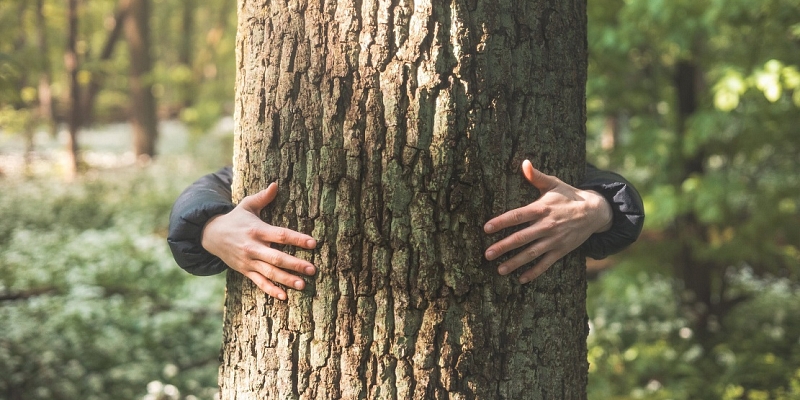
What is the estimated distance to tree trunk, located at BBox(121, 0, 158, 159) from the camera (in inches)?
576

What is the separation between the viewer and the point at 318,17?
1.65 metres

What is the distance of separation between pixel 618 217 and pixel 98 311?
5.36 m

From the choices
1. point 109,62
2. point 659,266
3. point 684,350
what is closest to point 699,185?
point 659,266

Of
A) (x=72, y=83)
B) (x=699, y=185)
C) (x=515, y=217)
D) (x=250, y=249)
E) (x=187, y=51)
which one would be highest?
(x=187, y=51)

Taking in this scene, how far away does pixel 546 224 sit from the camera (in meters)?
1.67

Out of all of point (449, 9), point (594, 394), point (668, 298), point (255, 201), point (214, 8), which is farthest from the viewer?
point (214, 8)

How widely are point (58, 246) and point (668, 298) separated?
7736 millimetres

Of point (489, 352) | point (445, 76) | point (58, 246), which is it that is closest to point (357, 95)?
point (445, 76)

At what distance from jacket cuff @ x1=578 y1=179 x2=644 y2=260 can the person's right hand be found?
0.82 m

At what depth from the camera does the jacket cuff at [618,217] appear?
1.82 metres

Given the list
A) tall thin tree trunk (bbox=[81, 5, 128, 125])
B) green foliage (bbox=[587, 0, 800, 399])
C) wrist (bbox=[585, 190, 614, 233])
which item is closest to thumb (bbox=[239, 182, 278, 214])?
wrist (bbox=[585, 190, 614, 233])

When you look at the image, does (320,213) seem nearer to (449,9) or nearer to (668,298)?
(449,9)

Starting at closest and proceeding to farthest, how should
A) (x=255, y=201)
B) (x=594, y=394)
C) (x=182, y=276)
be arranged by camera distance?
(x=255, y=201)
(x=594, y=394)
(x=182, y=276)

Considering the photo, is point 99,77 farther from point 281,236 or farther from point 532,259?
point 532,259
